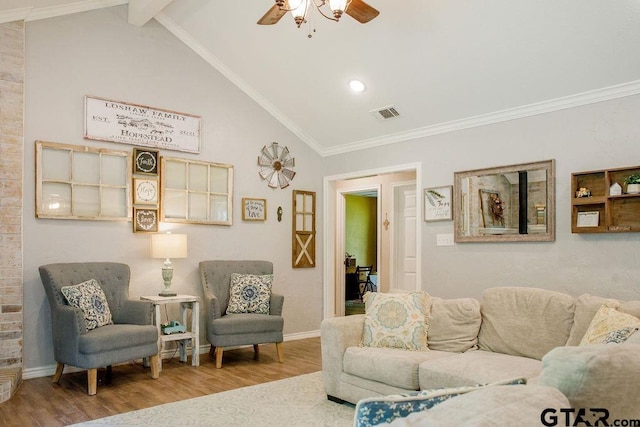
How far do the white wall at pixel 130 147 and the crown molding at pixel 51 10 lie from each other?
5cm

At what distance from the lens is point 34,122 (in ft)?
14.7

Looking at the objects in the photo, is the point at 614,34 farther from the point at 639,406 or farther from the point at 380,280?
the point at 380,280

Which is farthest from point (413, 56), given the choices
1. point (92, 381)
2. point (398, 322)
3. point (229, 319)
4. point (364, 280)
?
point (364, 280)

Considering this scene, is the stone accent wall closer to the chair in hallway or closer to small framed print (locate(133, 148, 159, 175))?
small framed print (locate(133, 148, 159, 175))

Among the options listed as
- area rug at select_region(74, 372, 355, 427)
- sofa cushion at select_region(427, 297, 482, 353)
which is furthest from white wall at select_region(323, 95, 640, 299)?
area rug at select_region(74, 372, 355, 427)

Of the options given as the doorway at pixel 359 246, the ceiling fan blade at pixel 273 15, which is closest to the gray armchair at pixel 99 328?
the ceiling fan blade at pixel 273 15

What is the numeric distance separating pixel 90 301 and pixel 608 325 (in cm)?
381

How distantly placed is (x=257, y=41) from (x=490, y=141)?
255 cm

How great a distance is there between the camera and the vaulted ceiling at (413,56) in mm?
3762

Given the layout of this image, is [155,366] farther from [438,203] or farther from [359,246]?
[359,246]

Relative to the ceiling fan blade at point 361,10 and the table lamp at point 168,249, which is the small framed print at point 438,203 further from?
the table lamp at point 168,249

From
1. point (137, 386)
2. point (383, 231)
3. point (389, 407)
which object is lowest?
point (137, 386)

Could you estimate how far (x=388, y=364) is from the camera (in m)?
3.28

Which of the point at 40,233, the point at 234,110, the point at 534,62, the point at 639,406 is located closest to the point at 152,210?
the point at 40,233
